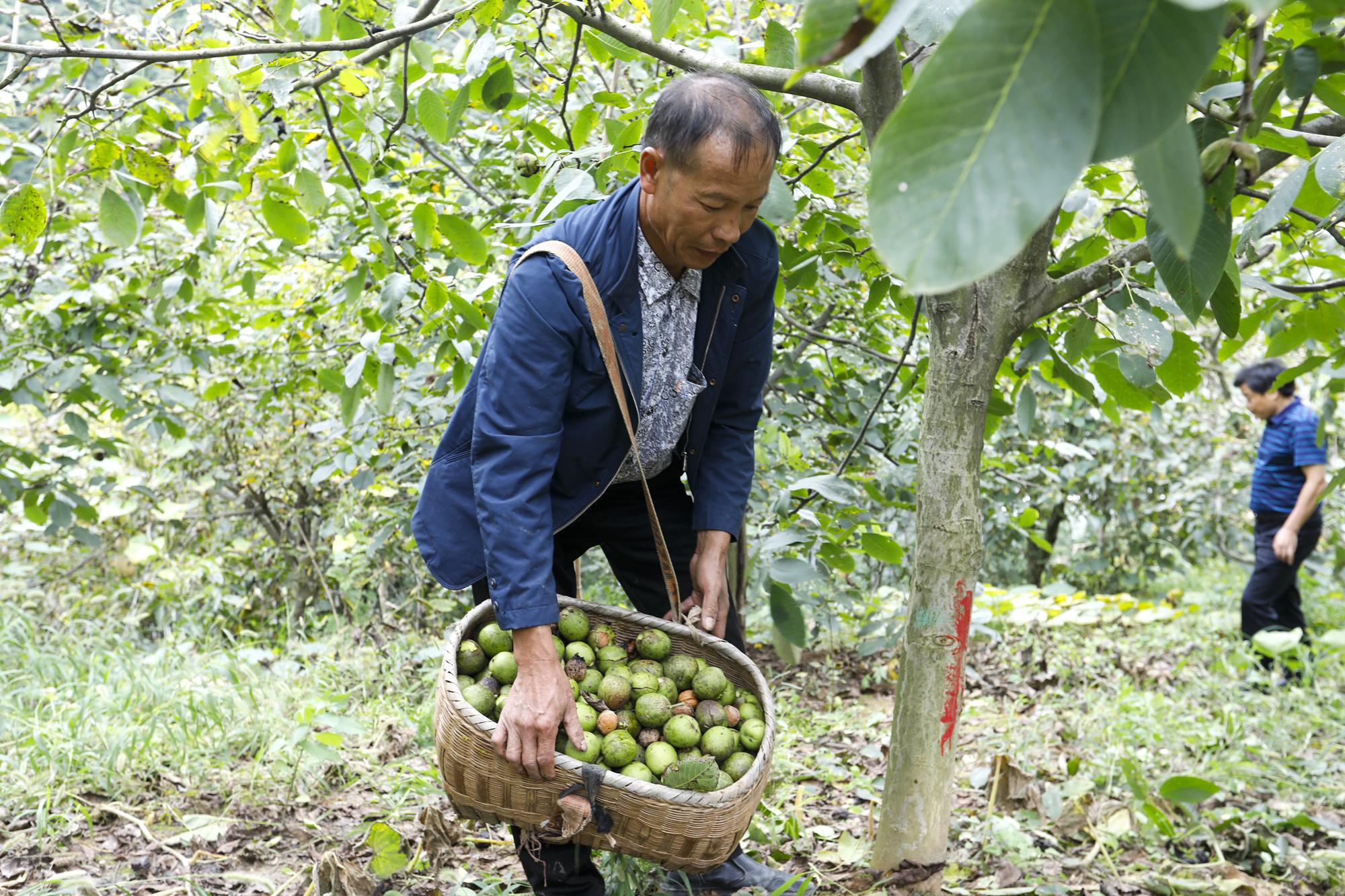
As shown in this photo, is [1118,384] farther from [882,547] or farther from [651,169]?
[651,169]

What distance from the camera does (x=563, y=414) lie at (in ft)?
6.49

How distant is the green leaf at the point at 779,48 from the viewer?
1.98 metres

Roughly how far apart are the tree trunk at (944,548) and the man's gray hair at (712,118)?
534mm

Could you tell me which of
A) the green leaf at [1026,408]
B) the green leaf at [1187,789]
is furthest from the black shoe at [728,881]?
the green leaf at [1026,408]

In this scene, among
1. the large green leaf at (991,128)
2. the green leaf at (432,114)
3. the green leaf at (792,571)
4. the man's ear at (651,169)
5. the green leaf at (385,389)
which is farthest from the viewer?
the green leaf at (385,389)

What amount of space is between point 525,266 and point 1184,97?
1503 mm

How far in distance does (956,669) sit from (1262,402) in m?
3.79

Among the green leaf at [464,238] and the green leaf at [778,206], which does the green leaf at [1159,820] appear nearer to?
the green leaf at [778,206]

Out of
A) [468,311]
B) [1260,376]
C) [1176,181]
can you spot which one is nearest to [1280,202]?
[1176,181]

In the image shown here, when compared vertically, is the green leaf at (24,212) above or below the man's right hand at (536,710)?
above

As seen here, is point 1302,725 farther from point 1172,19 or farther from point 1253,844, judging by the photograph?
point 1172,19

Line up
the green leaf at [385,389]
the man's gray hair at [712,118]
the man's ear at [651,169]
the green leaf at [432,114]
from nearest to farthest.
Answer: the man's gray hair at [712,118] < the man's ear at [651,169] < the green leaf at [432,114] < the green leaf at [385,389]

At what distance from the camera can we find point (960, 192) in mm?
520

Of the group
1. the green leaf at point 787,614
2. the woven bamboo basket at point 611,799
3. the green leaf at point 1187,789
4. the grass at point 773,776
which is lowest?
the grass at point 773,776
